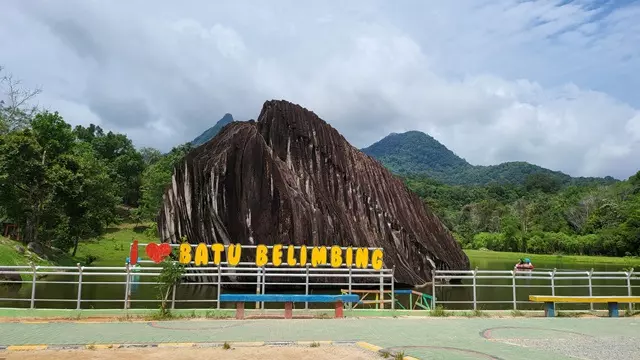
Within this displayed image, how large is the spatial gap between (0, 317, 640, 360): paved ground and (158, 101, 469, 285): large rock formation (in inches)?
683

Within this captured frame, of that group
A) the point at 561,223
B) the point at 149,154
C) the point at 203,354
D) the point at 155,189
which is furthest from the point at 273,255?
the point at 149,154

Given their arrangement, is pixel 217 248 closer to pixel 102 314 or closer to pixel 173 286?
pixel 173 286

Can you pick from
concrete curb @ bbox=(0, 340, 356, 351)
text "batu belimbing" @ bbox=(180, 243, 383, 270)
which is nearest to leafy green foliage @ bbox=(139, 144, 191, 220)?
text "batu belimbing" @ bbox=(180, 243, 383, 270)

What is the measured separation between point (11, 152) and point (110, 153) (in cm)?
5533

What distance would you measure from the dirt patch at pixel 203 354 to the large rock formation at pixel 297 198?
20278 millimetres

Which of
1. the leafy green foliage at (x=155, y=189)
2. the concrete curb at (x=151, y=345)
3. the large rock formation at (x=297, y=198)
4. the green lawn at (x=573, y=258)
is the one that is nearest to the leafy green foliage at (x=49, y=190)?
the large rock formation at (x=297, y=198)

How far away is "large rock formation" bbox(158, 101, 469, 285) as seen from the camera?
28.6m

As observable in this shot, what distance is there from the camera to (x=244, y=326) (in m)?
10.4

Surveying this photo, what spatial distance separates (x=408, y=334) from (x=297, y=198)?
67.2 feet

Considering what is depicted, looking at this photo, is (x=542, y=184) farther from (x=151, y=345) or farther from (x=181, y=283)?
(x=151, y=345)

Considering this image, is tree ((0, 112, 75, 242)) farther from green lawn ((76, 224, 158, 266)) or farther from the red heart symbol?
the red heart symbol

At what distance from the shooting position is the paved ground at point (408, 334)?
26.3ft

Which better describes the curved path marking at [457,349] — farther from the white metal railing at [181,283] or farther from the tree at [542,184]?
the tree at [542,184]

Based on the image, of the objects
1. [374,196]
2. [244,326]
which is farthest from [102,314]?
[374,196]
